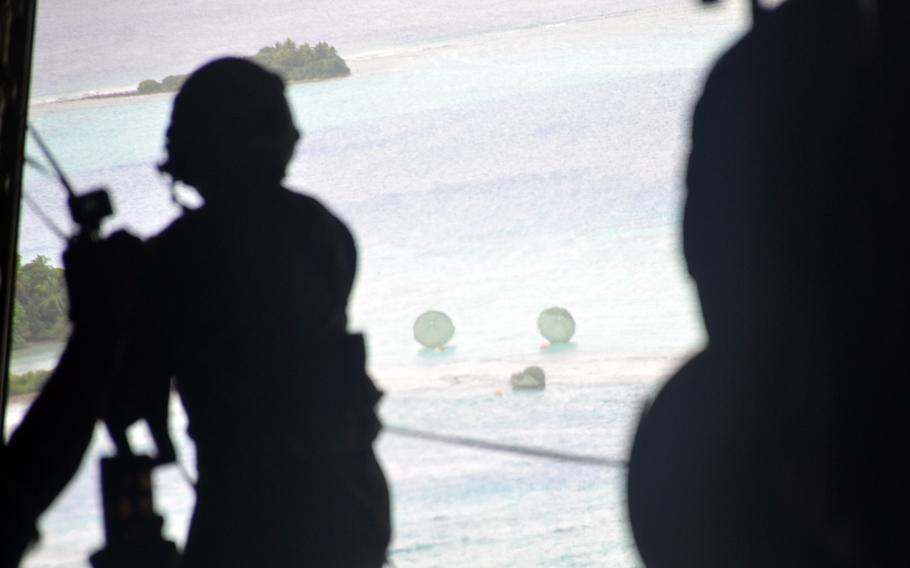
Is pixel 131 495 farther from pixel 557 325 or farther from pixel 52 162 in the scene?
pixel 557 325

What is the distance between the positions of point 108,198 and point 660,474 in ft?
2.05

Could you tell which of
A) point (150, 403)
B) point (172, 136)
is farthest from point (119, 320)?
point (172, 136)

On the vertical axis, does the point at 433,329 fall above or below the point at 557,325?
above

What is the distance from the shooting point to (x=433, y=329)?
616cm

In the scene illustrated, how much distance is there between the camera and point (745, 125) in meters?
0.54

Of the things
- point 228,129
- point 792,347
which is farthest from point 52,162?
point 792,347

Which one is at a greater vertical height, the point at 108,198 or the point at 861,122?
the point at 861,122

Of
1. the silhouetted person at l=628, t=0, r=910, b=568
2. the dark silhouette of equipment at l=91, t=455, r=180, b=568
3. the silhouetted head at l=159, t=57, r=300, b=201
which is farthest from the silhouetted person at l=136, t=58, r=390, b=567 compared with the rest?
the silhouetted person at l=628, t=0, r=910, b=568

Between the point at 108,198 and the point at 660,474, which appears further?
the point at 108,198

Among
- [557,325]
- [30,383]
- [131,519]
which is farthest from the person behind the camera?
[557,325]

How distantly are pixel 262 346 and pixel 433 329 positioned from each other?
16.0 ft

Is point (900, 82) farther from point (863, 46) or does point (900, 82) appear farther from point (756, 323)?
point (756, 323)

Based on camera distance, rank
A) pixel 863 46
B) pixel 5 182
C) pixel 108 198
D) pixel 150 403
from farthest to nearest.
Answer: pixel 5 182 → pixel 150 403 → pixel 108 198 → pixel 863 46

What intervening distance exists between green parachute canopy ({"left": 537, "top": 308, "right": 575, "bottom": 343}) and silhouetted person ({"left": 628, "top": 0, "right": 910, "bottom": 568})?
5.60 m
